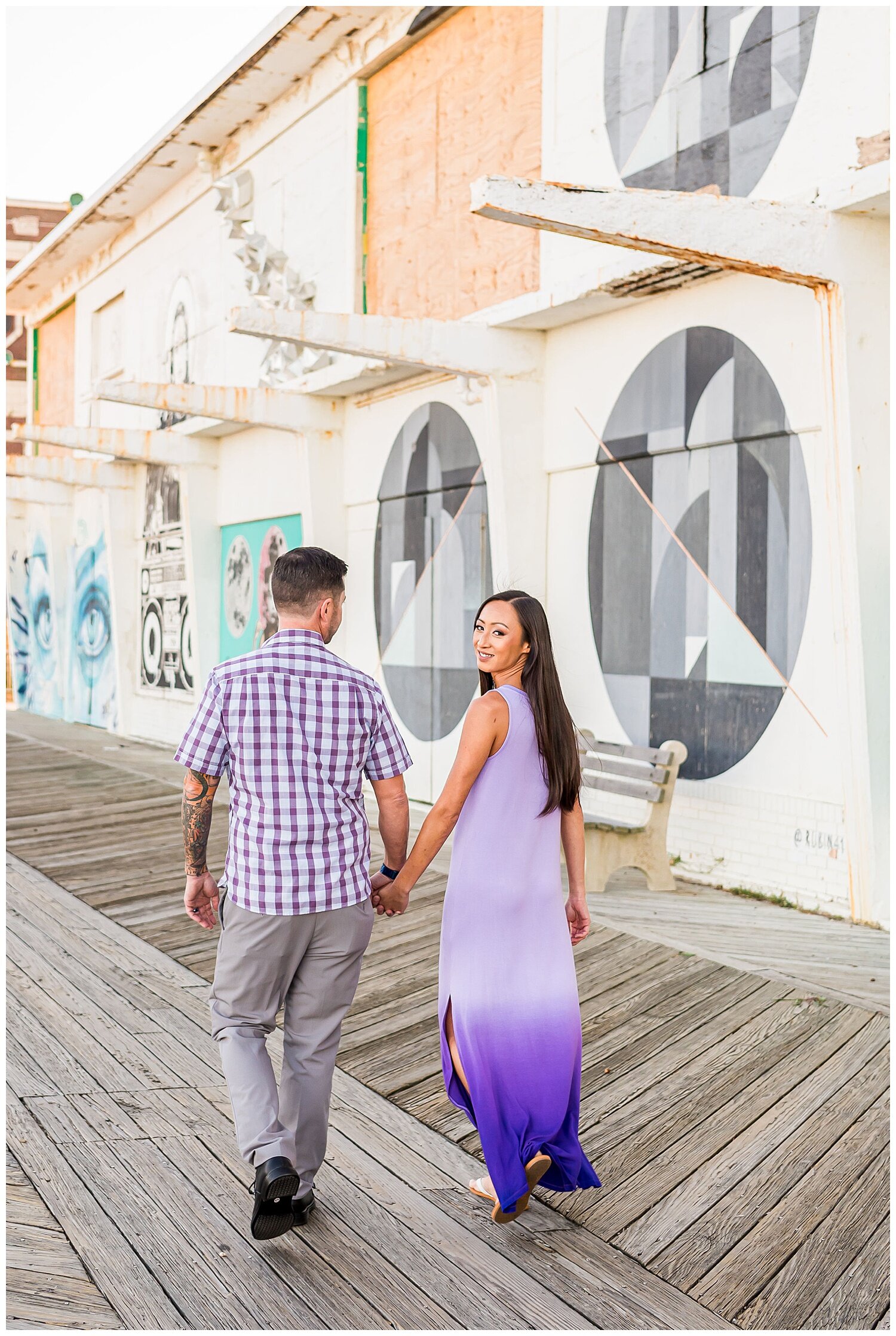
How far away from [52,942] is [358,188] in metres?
8.16

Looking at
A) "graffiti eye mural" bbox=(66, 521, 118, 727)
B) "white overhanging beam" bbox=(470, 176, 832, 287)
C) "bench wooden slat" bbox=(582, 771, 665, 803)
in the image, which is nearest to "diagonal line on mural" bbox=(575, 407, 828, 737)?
"bench wooden slat" bbox=(582, 771, 665, 803)

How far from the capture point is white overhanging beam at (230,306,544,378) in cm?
810

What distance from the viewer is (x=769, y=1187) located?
10.9ft

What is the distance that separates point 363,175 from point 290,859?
9852mm

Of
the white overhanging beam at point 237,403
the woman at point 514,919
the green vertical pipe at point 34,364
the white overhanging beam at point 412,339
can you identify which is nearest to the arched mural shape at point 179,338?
the white overhanging beam at point 237,403

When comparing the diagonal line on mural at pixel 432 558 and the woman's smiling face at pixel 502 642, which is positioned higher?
the diagonal line on mural at pixel 432 558

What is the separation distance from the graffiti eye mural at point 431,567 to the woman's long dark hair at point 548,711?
6470 mm

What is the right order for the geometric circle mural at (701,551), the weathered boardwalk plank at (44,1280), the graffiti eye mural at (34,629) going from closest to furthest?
the weathered boardwalk plank at (44,1280) → the geometric circle mural at (701,551) → the graffiti eye mural at (34,629)

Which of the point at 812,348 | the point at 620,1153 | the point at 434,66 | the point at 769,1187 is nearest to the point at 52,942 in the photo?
the point at 620,1153

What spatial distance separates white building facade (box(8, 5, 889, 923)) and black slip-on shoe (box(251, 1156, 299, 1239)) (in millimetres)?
4236

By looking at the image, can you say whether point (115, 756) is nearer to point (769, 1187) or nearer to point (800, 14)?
point (800, 14)

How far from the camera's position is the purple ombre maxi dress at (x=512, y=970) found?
2969 mm

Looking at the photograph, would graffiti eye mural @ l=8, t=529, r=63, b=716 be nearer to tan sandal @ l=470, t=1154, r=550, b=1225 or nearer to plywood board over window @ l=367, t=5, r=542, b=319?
plywood board over window @ l=367, t=5, r=542, b=319

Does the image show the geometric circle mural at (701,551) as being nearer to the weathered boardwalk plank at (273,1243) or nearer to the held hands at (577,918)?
the held hands at (577,918)
